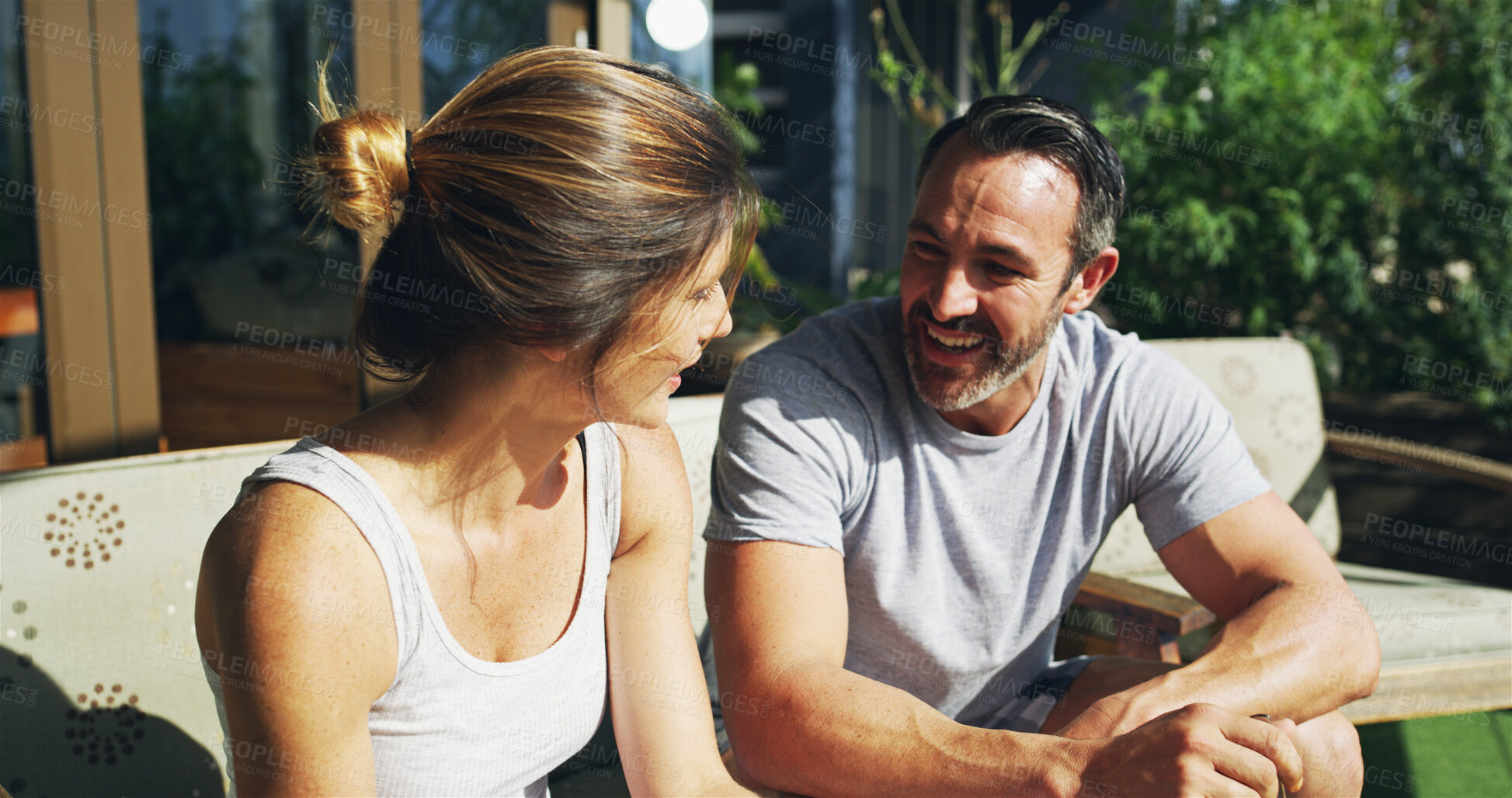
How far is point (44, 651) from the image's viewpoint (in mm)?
1410

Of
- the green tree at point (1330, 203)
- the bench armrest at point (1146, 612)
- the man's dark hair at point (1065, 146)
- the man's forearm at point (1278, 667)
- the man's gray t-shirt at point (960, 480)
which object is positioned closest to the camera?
the man's forearm at point (1278, 667)

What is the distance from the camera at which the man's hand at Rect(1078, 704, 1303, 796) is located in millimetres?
1211

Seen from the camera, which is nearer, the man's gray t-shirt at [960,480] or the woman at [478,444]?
the woman at [478,444]

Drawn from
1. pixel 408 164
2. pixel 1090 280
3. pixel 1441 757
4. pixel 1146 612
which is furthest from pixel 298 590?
pixel 1441 757

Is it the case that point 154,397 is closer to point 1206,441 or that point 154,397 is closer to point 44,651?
point 44,651

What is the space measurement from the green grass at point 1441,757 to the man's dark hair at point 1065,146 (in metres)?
1.67

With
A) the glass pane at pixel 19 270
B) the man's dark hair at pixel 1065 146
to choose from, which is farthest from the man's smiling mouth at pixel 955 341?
the glass pane at pixel 19 270

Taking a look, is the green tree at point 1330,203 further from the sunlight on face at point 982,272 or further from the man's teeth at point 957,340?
the man's teeth at point 957,340

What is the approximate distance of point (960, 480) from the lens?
1752 millimetres

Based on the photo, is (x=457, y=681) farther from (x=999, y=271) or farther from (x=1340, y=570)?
(x=1340, y=570)

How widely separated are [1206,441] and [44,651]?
1.83 meters

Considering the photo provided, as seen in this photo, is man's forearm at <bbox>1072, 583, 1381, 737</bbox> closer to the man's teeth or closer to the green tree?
the man's teeth

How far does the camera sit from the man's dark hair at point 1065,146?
5.80 ft

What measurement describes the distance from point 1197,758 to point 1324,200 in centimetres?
377
